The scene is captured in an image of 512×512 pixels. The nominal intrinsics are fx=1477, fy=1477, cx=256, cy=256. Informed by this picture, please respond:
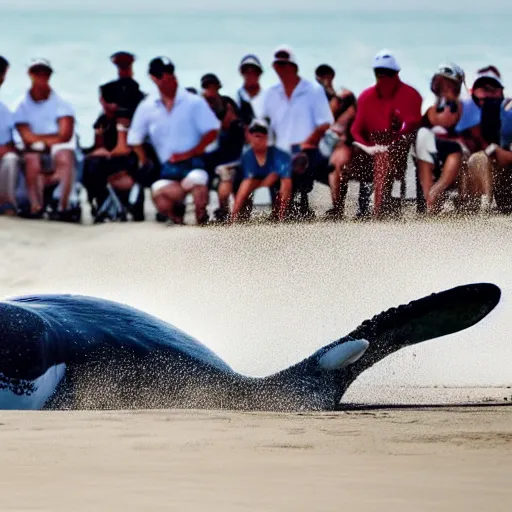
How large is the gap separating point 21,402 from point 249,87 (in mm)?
7862

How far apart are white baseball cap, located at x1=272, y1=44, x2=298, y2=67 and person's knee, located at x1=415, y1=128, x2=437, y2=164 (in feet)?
4.76

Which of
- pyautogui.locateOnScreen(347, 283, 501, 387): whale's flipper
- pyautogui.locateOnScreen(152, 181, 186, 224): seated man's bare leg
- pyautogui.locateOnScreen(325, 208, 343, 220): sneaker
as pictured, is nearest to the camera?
pyautogui.locateOnScreen(347, 283, 501, 387): whale's flipper

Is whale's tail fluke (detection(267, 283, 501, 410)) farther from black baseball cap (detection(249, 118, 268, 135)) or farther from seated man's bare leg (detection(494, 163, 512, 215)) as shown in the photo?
seated man's bare leg (detection(494, 163, 512, 215))

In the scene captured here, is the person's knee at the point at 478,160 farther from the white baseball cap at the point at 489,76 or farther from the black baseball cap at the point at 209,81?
the black baseball cap at the point at 209,81

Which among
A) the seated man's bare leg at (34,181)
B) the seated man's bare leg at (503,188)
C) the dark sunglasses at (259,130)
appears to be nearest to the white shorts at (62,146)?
the seated man's bare leg at (34,181)

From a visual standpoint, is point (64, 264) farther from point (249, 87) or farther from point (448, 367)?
point (448, 367)

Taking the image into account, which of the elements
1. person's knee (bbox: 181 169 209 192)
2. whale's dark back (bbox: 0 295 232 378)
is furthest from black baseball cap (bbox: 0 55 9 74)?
whale's dark back (bbox: 0 295 232 378)

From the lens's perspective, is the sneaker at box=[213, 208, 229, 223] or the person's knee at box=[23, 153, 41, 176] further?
the sneaker at box=[213, 208, 229, 223]

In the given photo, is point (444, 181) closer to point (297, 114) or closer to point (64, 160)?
point (297, 114)

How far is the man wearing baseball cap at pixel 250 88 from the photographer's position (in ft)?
47.9

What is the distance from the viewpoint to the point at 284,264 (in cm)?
1584

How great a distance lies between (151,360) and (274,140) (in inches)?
277

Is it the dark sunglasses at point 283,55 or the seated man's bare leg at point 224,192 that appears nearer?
the dark sunglasses at point 283,55

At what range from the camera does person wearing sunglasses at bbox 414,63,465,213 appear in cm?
1409
